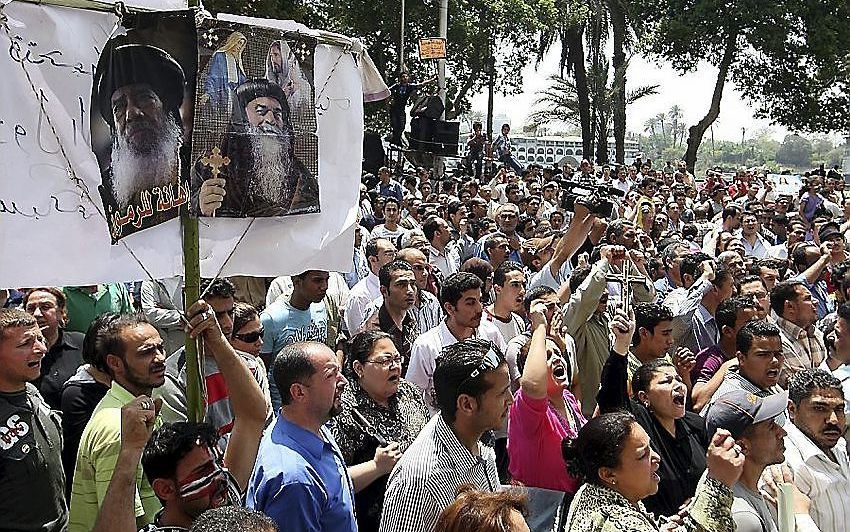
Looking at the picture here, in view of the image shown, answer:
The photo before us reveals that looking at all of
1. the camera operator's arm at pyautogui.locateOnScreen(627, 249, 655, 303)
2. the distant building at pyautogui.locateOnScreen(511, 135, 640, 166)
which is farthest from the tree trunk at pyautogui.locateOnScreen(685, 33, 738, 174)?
the camera operator's arm at pyautogui.locateOnScreen(627, 249, 655, 303)

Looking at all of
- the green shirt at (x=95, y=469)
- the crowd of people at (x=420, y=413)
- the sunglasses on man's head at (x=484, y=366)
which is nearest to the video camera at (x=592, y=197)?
the crowd of people at (x=420, y=413)

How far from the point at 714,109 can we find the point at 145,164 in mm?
25053

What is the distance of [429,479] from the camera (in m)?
3.23

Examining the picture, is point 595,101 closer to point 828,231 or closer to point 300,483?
point 828,231

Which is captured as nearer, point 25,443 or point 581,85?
point 25,443

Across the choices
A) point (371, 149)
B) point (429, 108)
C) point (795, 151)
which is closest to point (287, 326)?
point (371, 149)

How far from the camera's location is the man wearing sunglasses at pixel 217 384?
157 inches

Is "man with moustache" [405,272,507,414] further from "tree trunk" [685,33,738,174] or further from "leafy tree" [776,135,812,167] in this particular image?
"leafy tree" [776,135,812,167]

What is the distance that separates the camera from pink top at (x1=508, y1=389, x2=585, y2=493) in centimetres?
380

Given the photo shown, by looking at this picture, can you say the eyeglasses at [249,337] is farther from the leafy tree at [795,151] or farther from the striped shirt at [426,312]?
the leafy tree at [795,151]

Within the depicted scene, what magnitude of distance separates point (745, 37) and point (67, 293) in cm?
2332

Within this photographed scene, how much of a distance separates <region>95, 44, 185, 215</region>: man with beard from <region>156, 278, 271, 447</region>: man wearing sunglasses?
2.74 feet

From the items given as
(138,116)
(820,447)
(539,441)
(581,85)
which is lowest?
(820,447)

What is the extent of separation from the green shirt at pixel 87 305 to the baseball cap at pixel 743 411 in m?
3.55
